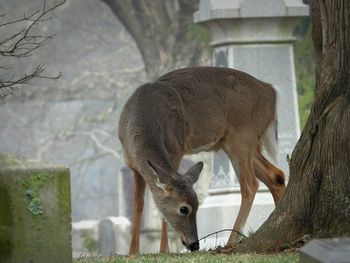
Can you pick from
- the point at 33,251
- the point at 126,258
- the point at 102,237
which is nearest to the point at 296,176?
the point at 126,258

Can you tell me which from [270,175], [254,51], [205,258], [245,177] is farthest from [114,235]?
[205,258]

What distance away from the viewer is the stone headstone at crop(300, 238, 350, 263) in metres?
7.16

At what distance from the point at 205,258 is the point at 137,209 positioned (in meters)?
2.69

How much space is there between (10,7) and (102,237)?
9.59 m

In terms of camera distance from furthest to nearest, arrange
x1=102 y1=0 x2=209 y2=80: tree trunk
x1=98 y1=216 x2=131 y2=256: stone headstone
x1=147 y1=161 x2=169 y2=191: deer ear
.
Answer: x1=102 y1=0 x2=209 y2=80: tree trunk, x1=98 y1=216 x2=131 y2=256: stone headstone, x1=147 y1=161 x2=169 y2=191: deer ear

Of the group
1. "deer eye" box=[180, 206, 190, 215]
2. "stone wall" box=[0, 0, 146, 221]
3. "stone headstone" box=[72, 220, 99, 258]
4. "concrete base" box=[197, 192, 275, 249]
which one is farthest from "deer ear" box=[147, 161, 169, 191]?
"stone wall" box=[0, 0, 146, 221]

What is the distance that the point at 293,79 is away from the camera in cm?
1557

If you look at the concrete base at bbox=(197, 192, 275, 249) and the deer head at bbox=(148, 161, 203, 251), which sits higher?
the deer head at bbox=(148, 161, 203, 251)

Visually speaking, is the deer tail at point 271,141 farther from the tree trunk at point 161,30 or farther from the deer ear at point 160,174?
the tree trunk at point 161,30

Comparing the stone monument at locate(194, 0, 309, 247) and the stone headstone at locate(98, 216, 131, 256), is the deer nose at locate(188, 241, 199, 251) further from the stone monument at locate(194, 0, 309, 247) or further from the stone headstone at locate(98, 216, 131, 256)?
the stone headstone at locate(98, 216, 131, 256)

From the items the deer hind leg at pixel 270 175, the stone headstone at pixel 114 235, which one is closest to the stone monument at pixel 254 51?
the deer hind leg at pixel 270 175

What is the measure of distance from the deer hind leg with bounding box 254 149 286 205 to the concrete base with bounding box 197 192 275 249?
130 cm

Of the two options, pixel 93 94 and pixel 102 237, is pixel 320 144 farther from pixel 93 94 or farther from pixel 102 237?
pixel 93 94

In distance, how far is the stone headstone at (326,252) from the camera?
7.16 metres
